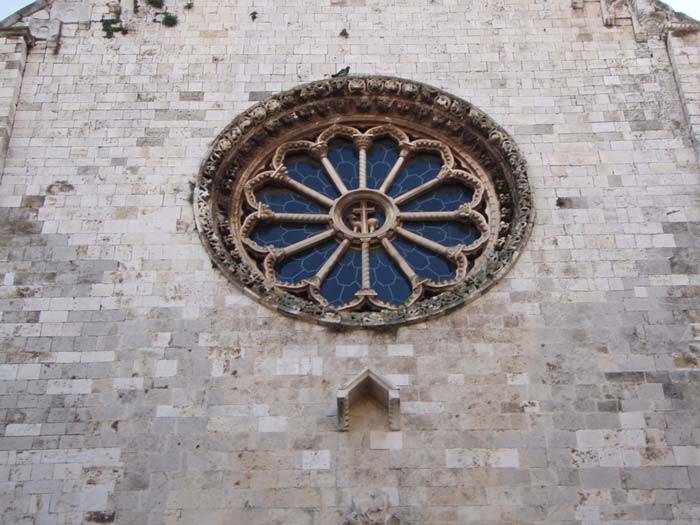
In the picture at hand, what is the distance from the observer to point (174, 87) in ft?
41.6

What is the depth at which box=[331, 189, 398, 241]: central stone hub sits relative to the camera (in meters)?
11.9

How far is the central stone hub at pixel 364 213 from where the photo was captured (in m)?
11.9

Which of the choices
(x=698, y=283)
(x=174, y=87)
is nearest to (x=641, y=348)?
(x=698, y=283)

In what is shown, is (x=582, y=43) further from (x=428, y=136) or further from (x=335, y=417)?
(x=335, y=417)

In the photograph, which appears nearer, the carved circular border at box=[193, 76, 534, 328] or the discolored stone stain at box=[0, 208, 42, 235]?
the carved circular border at box=[193, 76, 534, 328]

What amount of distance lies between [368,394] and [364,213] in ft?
8.53

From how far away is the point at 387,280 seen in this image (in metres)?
11.6

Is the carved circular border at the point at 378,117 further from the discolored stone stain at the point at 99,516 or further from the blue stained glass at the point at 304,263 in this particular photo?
the discolored stone stain at the point at 99,516

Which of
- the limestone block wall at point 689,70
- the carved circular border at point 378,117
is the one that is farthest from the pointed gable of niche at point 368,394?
the limestone block wall at point 689,70

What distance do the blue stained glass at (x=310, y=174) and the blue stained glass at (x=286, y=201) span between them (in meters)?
0.19

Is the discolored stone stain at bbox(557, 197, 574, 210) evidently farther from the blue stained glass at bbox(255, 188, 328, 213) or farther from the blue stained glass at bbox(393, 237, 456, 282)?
the blue stained glass at bbox(255, 188, 328, 213)

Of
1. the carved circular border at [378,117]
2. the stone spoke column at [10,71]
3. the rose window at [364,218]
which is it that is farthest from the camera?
the stone spoke column at [10,71]

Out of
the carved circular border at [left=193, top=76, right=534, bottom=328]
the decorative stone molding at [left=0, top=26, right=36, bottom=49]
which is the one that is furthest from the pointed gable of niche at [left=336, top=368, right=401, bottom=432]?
the decorative stone molding at [left=0, top=26, right=36, bottom=49]

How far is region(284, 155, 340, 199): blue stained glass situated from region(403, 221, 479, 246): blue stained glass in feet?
3.31
